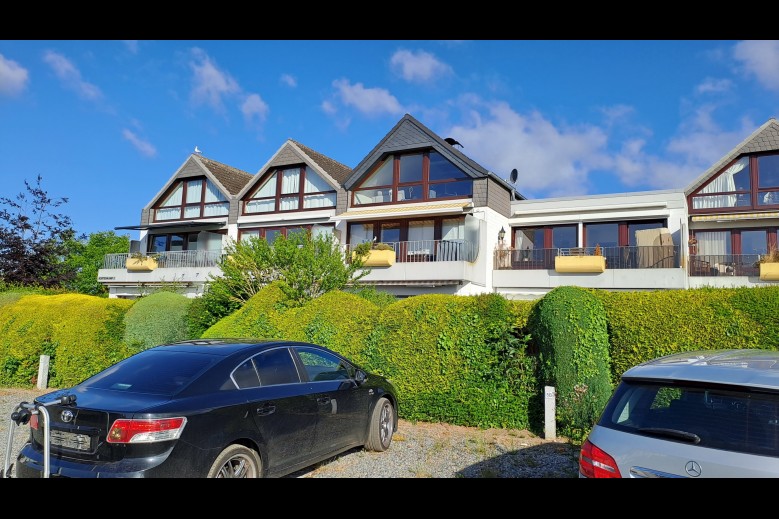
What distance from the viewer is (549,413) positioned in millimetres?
8562

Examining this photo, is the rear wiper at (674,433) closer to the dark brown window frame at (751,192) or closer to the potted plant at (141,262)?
the dark brown window frame at (751,192)

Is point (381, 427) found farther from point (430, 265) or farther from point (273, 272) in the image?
point (430, 265)

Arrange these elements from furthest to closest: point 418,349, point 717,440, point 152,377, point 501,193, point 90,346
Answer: point 501,193 → point 90,346 → point 418,349 → point 152,377 → point 717,440

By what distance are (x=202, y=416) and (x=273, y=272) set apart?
9223 mm

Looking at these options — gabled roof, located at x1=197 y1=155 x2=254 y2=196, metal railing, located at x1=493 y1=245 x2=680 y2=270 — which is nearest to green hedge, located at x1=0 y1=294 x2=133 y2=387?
metal railing, located at x1=493 y1=245 x2=680 y2=270

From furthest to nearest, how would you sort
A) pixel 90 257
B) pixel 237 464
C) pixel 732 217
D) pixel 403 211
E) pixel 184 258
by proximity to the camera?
pixel 90 257 → pixel 184 258 → pixel 403 211 → pixel 732 217 → pixel 237 464

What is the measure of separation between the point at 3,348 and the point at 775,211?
27.7 m

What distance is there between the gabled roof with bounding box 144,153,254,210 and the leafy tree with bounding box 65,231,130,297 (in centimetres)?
808

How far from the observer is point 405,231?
24469 millimetres

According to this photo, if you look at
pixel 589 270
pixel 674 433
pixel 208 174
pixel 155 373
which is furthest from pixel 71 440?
pixel 208 174

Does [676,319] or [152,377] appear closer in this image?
[152,377]

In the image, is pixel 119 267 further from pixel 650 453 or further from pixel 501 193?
pixel 650 453

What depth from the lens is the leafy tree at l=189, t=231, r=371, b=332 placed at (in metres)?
13.1
